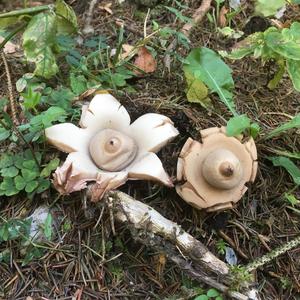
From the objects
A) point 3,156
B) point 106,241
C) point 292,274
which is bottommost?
point 292,274

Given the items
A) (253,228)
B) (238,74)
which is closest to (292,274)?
(253,228)

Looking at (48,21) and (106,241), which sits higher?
(48,21)

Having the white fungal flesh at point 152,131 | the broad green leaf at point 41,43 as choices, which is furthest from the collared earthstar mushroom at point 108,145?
the broad green leaf at point 41,43

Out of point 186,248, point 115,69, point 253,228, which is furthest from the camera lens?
point 115,69

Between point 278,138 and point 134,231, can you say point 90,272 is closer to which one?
point 134,231

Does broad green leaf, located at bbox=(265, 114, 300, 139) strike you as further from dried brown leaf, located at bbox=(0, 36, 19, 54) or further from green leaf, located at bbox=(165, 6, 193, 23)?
dried brown leaf, located at bbox=(0, 36, 19, 54)

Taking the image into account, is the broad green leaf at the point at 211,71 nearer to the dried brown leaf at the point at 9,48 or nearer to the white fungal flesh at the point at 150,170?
the white fungal flesh at the point at 150,170
